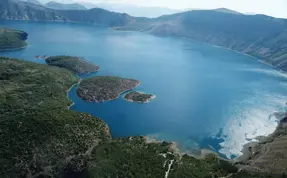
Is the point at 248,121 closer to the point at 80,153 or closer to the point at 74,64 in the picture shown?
the point at 80,153

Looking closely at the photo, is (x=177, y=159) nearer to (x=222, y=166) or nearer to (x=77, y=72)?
(x=222, y=166)

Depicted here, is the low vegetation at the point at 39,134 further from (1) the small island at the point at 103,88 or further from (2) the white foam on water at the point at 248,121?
(2) the white foam on water at the point at 248,121

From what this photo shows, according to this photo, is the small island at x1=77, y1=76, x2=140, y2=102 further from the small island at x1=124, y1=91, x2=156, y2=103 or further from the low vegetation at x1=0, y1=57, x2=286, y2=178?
the low vegetation at x1=0, y1=57, x2=286, y2=178

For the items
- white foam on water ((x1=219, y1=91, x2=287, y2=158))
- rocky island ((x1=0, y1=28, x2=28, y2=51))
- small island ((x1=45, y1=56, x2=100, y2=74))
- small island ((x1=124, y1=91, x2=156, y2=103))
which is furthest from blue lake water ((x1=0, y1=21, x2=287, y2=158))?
rocky island ((x1=0, y1=28, x2=28, y2=51))

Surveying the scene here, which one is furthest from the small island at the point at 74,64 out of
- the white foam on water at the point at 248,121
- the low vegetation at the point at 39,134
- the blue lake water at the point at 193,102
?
the white foam on water at the point at 248,121

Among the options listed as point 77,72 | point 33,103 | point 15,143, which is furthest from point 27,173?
point 77,72

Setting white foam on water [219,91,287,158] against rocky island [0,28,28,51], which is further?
rocky island [0,28,28,51]
